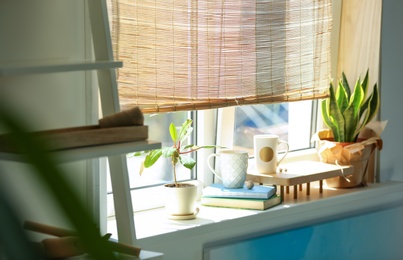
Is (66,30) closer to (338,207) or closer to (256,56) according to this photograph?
(256,56)

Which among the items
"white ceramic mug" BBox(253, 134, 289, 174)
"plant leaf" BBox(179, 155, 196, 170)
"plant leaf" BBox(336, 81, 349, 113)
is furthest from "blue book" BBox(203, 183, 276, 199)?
"plant leaf" BBox(336, 81, 349, 113)

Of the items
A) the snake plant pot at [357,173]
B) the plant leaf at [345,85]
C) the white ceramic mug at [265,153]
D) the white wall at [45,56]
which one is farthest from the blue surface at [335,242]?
the white wall at [45,56]

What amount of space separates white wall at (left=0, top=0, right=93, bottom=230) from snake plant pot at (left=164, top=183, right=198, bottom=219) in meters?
0.43

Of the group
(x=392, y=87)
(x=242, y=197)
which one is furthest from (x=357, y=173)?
(x=242, y=197)

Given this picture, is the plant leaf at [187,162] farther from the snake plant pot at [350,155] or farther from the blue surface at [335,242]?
the snake plant pot at [350,155]

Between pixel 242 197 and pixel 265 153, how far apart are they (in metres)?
0.24

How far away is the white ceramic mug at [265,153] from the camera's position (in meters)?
2.70

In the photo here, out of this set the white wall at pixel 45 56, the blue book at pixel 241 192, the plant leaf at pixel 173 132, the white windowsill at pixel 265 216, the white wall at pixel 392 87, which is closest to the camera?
→ the white wall at pixel 45 56

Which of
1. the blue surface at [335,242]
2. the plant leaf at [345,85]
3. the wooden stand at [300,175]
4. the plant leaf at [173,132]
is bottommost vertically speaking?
the blue surface at [335,242]

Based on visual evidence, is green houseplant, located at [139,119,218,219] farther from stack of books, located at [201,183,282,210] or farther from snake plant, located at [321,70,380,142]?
snake plant, located at [321,70,380,142]

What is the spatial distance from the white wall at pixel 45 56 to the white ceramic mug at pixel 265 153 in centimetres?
87

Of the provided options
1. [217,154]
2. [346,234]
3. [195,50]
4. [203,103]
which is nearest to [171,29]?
[195,50]

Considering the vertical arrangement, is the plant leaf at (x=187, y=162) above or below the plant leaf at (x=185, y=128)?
below

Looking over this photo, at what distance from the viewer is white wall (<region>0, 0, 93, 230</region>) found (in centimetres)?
180
